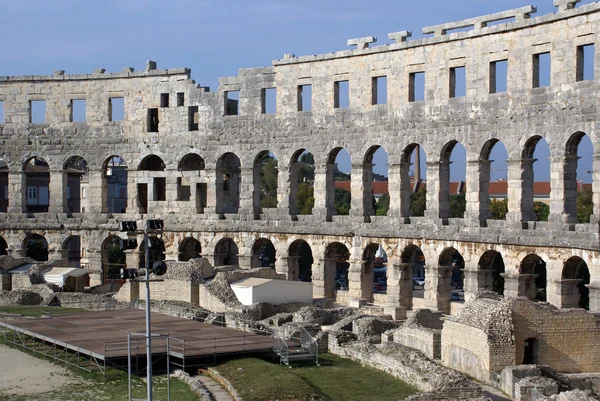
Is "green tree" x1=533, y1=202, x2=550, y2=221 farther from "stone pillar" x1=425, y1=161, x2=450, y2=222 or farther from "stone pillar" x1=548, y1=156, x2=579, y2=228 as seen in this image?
"stone pillar" x1=548, y1=156, x2=579, y2=228

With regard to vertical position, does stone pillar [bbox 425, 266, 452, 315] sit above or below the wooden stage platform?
above

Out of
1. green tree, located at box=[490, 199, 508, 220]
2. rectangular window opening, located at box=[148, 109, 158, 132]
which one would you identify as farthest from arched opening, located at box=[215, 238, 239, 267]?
green tree, located at box=[490, 199, 508, 220]

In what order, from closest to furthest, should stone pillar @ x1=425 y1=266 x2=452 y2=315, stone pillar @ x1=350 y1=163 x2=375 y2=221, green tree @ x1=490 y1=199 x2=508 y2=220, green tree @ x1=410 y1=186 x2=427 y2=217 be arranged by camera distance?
1. stone pillar @ x1=425 y1=266 x2=452 y2=315
2. stone pillar @ x1=350 y1=163 x2=375 y2=221
3. green tree @ x1=490 y1=199 x2=508 y2=220
4. green tree @ x1=410 y1=186 x2=427 y2=217

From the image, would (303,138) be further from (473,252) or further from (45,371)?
(45,371)

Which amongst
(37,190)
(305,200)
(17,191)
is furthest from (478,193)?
(37,190)

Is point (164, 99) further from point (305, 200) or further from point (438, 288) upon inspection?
point (305, 200)

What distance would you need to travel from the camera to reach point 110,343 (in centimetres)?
3131

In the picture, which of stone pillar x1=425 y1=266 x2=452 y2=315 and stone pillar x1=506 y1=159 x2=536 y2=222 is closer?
stone pillar x1=506 y1=159 x2=536 y2=222

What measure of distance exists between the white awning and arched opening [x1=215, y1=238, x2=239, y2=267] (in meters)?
6.16

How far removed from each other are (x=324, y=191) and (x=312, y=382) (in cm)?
2009

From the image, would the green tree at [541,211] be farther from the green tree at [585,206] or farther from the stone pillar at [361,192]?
the stone pillar at [361,192]

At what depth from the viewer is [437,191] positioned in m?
43.4

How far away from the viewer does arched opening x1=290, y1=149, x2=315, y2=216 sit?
49219 mm

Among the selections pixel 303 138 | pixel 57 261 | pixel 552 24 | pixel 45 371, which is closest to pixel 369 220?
pixel 303 138
